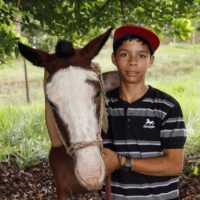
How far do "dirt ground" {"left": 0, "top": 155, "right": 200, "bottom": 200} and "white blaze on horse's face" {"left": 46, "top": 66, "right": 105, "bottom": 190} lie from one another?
365cm

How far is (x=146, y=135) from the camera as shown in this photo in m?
2.27

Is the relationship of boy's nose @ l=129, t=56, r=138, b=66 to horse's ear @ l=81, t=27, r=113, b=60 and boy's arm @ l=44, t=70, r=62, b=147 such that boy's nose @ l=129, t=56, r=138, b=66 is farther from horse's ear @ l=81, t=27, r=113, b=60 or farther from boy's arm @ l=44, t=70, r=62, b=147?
boy's arm @ l=44, t=70, r=62, b=147

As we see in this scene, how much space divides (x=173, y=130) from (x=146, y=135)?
0.16 metres

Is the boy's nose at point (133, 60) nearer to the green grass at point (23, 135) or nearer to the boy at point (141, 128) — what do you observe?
the boy at point (141, 128)

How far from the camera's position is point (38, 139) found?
23.2ft

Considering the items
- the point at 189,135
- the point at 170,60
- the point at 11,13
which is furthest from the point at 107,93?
the point at 170,60

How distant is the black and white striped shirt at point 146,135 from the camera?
7.27 feet

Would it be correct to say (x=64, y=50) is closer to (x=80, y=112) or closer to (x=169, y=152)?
(x=80, y=112)

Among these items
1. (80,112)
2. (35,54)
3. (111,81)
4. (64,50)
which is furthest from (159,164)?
(35,54)

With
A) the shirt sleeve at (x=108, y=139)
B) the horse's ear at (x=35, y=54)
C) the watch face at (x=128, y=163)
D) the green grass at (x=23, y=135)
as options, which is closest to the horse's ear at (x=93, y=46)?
the horse's ear at (x=35, y=54)

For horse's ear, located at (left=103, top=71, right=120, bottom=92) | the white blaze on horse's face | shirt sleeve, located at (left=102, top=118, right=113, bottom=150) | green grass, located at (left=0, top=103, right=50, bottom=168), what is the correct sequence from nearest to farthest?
1. the white blaze on horse's face
2. shirt sleeve, located at (left=102, top=118, right=113, bottom=150)
3. horse's ear, located at (left=103, top=71, right=120, bottom=92)
4. green grass, located at (left=0, top=103, right=50, bottom=168)

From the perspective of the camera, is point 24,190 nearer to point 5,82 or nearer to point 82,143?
point 82,143

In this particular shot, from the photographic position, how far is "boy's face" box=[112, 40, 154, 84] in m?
2.23

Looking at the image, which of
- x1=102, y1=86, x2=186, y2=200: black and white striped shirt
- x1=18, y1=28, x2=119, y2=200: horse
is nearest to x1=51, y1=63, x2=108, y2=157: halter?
x1=18, y1=28, x2=119, y2=200: horse
